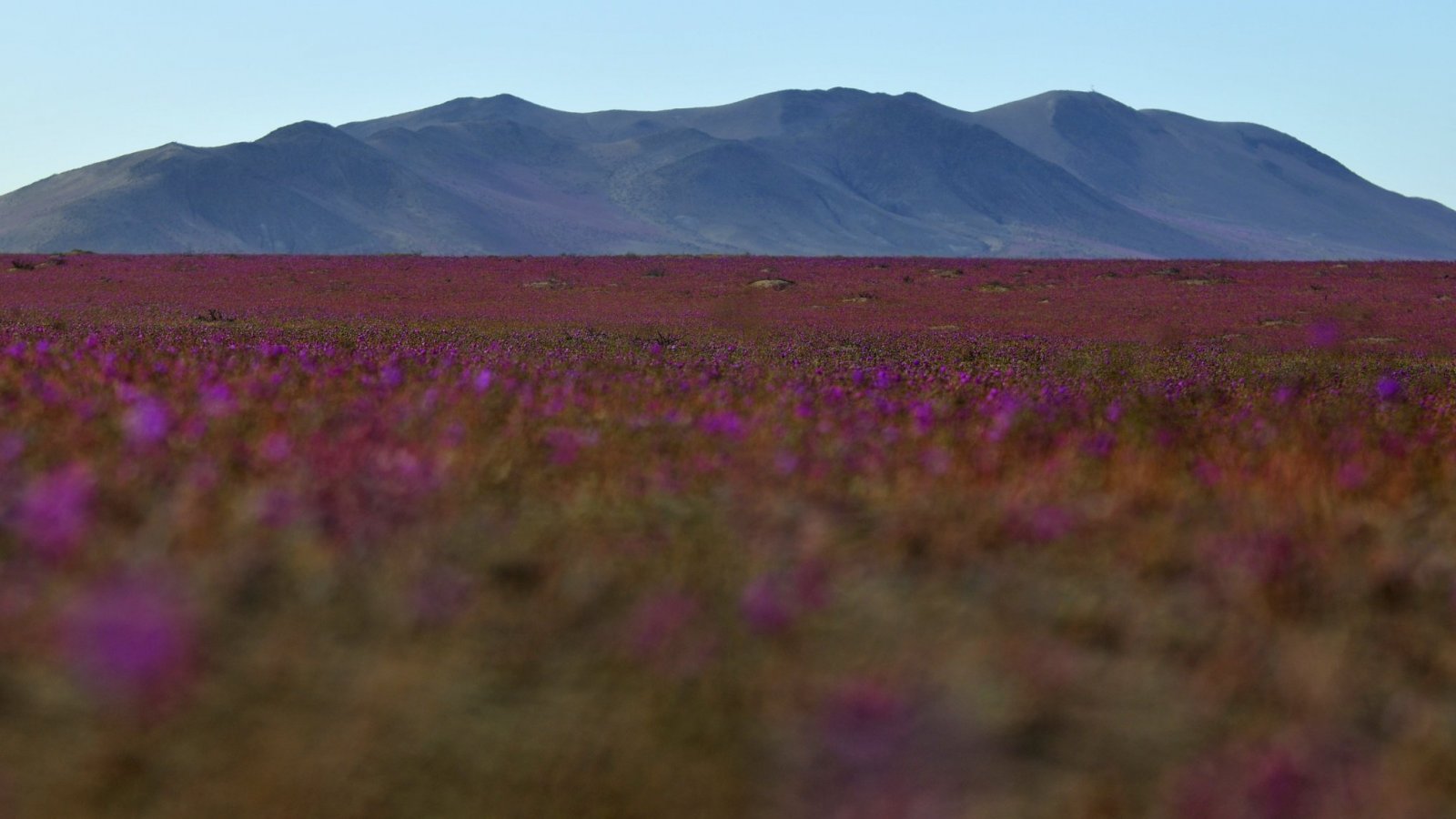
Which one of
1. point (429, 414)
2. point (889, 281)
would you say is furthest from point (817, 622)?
point (889, 281)

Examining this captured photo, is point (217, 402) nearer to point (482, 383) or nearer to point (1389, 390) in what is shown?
point (482, 383)

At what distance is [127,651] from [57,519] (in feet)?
2.70

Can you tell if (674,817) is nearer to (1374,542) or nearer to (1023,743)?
(1023,743)

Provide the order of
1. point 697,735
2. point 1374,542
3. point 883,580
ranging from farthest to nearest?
point 1374,542, point 883,580, point 697,735

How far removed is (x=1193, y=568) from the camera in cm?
409

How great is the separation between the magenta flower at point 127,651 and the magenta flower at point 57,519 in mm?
562

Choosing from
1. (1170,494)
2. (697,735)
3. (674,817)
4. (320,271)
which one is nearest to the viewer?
(674,817)

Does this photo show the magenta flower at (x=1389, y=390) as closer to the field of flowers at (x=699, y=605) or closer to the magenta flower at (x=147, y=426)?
the field of flowers at (x=699, y=605)

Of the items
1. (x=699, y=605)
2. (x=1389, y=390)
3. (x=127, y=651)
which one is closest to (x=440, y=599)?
(x=699, y=605)

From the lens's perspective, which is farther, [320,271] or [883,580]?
[320,271]

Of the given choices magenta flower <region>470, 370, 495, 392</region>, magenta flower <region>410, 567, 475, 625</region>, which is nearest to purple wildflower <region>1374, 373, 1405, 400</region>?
magenta flower <region>470, 370, 495, 392</region>

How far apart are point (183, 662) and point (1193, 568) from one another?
276 centimetres

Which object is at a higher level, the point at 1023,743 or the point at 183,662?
the point at 183,662

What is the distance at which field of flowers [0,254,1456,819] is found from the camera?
270cm
